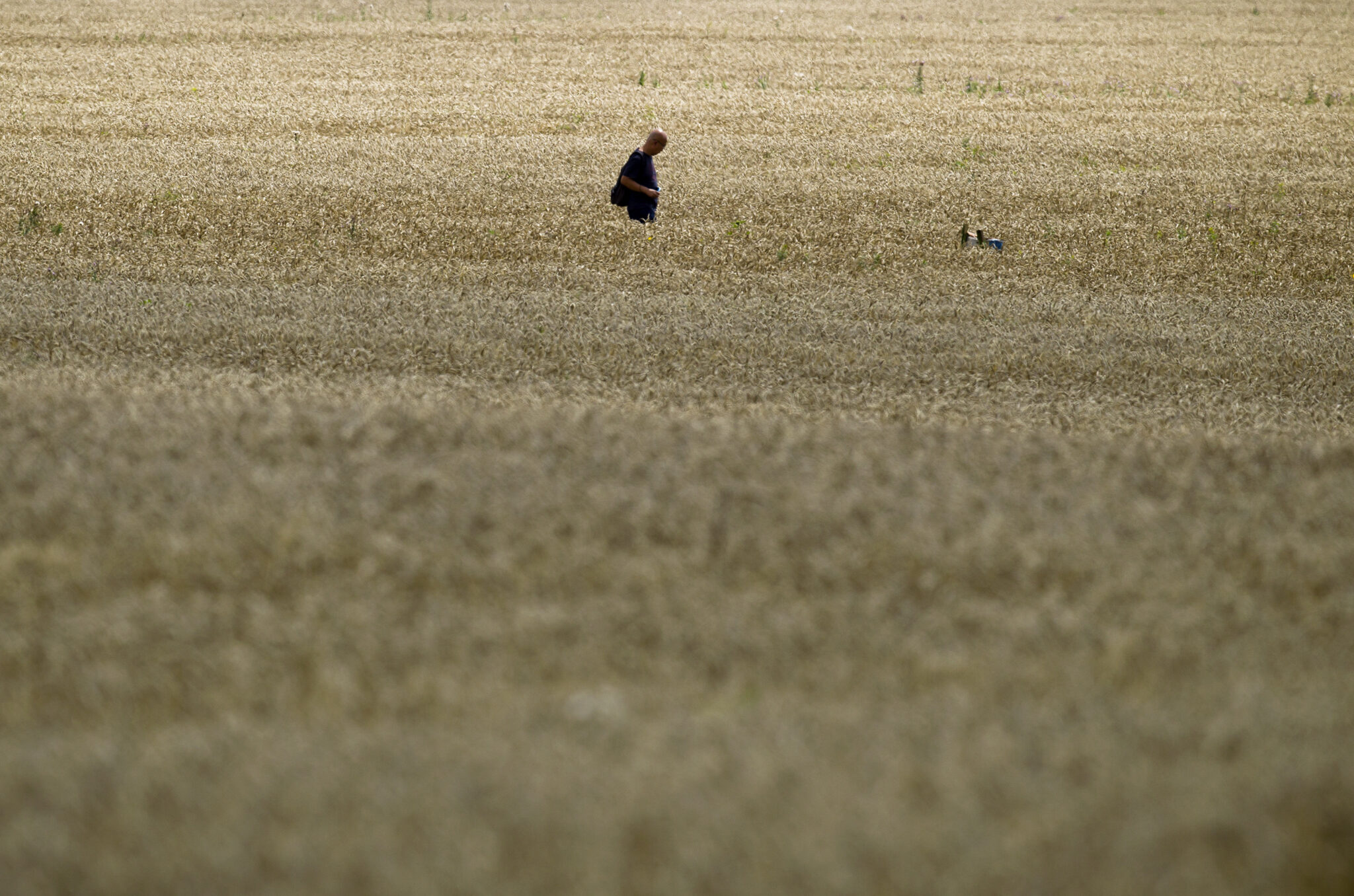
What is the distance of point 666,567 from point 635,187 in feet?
28.2

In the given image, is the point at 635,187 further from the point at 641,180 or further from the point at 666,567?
the point at 666,567

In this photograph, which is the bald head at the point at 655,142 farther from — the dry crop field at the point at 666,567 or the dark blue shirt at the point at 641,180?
the dry crop field at the point at 666,567

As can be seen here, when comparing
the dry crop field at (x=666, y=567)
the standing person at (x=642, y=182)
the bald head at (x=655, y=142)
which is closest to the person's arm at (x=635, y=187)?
the standing person at (x=642, y=182)

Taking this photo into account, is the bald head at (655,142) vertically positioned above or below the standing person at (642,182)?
above

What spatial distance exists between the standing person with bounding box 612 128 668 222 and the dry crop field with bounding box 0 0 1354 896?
53 cm

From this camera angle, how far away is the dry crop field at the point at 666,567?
248 centimetres

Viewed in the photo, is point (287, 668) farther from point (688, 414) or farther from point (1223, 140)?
point (1223, 140)

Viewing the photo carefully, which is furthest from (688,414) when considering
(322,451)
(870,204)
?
(870,204)

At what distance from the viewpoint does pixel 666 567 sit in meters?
3.72

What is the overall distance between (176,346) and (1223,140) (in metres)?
15.3

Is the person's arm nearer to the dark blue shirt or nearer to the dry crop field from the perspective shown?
the dark blue shirt

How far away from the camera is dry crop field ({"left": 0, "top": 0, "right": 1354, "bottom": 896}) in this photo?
8.13ft

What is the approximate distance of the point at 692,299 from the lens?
9.55 meters

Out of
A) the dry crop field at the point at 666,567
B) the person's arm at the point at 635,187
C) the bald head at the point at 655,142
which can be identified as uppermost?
the bald head at the point at 655,142
